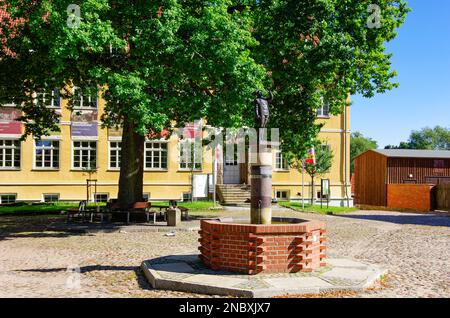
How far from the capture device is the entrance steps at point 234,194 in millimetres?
32781

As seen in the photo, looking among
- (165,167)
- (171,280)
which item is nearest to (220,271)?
(171,280)

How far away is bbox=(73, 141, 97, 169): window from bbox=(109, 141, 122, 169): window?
1.08m

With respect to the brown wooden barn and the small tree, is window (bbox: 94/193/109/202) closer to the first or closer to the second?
the small tree

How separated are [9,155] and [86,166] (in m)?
5.03

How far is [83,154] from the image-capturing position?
33938 millimetres

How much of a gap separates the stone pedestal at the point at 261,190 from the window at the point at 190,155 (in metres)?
24.9

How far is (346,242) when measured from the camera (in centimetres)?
1552

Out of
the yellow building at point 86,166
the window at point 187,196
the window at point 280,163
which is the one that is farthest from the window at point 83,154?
the window at point 280,163

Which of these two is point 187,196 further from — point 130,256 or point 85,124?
point 130,256

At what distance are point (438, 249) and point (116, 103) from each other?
11094 millimetres

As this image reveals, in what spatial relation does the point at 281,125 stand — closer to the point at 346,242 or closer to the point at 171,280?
the point at 346,242

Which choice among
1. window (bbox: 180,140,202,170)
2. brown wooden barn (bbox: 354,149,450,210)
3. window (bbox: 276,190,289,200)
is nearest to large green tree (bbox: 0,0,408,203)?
window (bbox: 180,140,202,170)

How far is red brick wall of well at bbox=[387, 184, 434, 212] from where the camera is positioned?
1423 inches

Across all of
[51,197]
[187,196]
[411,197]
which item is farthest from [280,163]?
[51,197]
